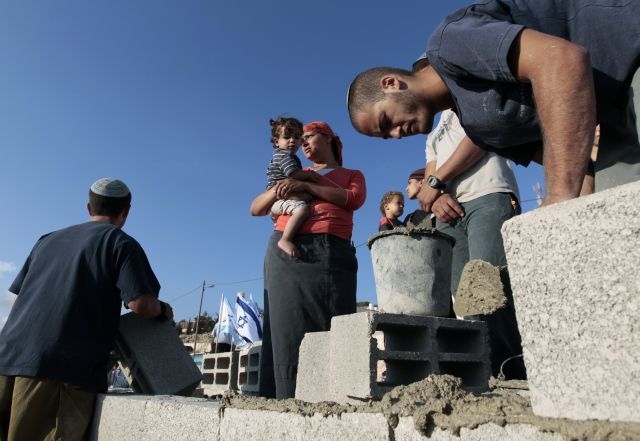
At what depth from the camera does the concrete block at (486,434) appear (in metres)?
0.88

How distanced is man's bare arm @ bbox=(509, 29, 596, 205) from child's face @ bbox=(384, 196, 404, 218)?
352 centimetres

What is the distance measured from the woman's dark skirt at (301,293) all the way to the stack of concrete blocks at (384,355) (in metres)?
0.11

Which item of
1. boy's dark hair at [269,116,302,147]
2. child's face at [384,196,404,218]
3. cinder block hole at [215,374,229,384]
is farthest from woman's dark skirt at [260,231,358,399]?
cinder block hole at [215,374,229,384]

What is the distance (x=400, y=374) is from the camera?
88.4 inches

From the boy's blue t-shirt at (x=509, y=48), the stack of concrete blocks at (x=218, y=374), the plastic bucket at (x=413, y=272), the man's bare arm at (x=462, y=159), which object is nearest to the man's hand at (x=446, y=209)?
the man's bare arm at (x=462, y=159)

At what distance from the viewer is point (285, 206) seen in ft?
9.70

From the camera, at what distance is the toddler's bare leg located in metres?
2.74

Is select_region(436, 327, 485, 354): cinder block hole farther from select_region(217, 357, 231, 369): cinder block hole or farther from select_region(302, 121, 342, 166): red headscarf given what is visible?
select_region(217, 357, 231, 369): cinder block hole

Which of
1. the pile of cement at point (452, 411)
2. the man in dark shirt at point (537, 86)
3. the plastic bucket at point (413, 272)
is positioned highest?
the man in dark shirt at point (537, 86)

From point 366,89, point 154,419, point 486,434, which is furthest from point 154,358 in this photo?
point 486,434

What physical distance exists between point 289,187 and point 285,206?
0.12 metres

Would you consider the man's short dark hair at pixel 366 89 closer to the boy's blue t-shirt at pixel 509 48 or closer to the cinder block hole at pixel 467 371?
the boy's blue t-shirt at pixel 509 48

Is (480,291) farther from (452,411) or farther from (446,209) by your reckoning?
(452,411)

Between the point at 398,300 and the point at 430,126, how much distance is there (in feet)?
3.27
